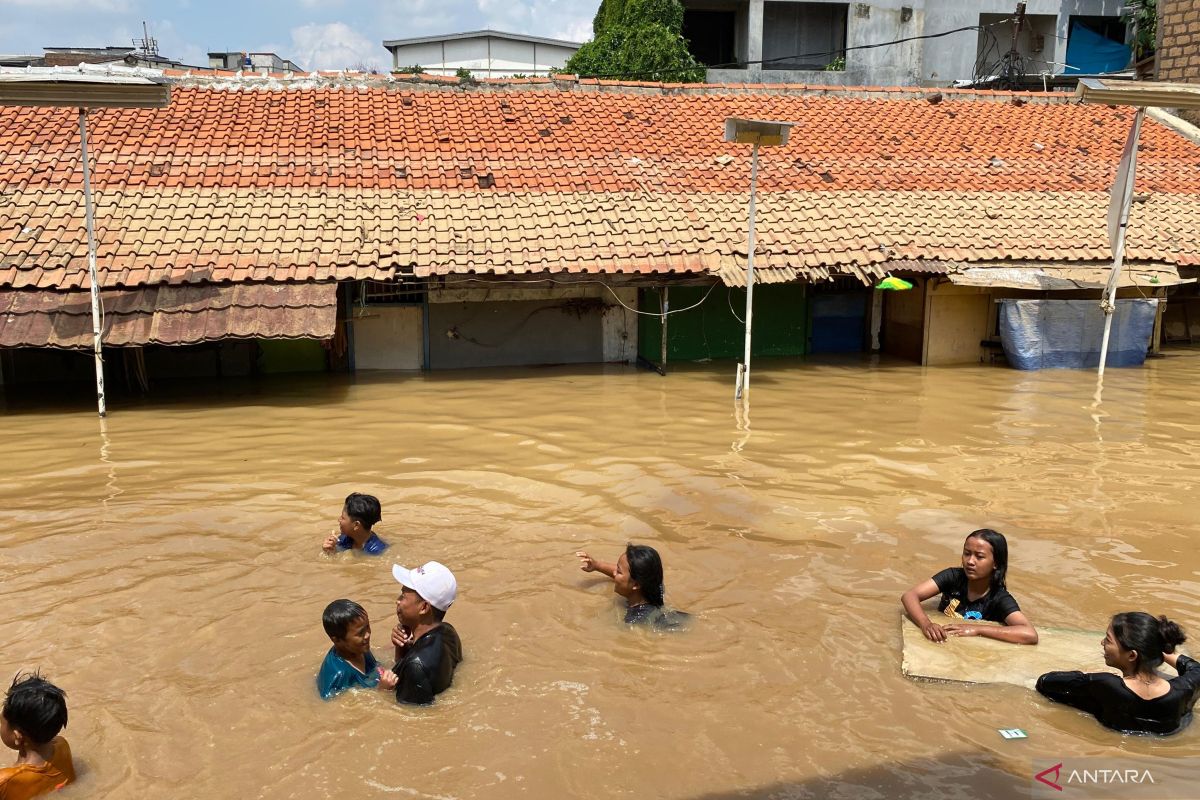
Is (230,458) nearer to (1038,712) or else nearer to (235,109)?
(1038,712)

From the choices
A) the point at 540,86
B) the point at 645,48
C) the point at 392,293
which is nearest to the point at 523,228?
the point at 392,293

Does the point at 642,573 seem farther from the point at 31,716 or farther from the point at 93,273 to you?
the point at 93,273

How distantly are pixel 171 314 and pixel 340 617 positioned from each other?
7522 mm

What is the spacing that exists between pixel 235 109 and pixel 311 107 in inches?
44.7

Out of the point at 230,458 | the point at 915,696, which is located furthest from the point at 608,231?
the point at 915,696

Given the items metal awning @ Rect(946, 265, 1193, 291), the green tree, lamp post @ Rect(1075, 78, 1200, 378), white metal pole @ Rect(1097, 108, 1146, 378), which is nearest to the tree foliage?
the green tree

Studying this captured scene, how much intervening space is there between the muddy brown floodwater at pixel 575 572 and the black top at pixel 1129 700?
3.1 inches

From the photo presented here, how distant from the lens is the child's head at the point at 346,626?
4492 millimetres

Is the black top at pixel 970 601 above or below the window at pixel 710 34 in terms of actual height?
below

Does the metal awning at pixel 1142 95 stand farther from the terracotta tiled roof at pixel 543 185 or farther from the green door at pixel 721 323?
the green door at pixel 721 323

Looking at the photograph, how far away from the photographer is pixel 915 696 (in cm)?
467

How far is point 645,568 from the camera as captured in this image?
533 centimetres

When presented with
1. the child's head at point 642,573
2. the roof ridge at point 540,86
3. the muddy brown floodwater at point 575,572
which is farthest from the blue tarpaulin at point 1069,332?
the child's head at point 642,573

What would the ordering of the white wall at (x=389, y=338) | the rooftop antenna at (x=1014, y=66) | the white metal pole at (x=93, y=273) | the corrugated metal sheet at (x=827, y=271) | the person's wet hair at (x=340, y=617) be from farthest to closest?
the rooftop antenna at (x=1014, y=66)
the white wall at (x=389, y=338)
the corrugated metal sheet at (x=827, y=271)
the white metal pole at (x=93, y=273)
the person's wet hair at (x=340, y=617)
